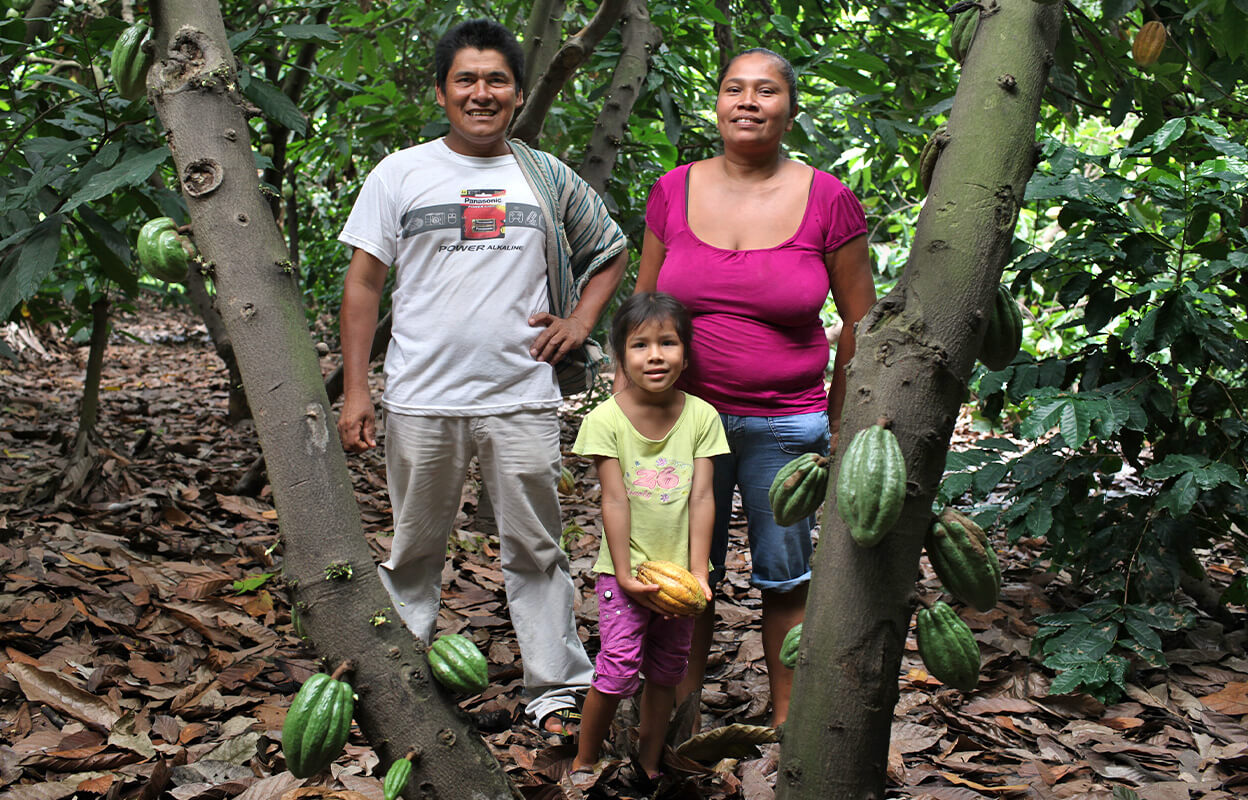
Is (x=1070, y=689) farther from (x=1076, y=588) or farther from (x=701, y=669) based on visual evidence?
(x=701, y=669)

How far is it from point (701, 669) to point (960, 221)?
66.9 inches

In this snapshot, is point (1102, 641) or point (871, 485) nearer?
point (871, 485)

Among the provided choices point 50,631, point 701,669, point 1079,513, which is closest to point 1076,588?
point 1079,513

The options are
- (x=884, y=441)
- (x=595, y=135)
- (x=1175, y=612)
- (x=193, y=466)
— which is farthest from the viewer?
(x=193, y=466)

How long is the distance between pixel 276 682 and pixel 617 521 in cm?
120

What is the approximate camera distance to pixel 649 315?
2.06 m

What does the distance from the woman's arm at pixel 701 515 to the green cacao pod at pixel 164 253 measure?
3.61 feet

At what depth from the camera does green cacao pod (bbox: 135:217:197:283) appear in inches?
54.6

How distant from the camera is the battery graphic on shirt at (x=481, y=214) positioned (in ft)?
7.86

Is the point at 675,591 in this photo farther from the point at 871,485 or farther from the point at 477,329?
the point at 871,485

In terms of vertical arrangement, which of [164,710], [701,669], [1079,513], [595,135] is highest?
[595,135]

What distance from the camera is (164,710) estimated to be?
2414 mm

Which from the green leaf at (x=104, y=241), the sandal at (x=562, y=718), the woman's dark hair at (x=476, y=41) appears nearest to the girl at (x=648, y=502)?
the sandal at (x=562, y=718)

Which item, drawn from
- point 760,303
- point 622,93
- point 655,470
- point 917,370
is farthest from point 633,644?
point 622,93
